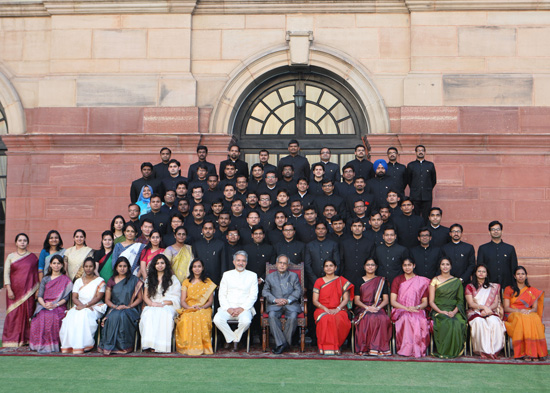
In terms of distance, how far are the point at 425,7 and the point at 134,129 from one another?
5.42 meters

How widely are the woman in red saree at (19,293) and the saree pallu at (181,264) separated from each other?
1.88 m

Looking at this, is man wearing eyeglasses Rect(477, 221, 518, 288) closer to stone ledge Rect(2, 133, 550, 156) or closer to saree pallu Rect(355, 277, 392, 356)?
saree pallu Rect(355, 277, 392, 356)

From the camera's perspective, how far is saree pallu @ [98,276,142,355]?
8203 millimetres

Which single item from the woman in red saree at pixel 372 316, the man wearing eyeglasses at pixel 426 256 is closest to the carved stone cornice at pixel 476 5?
the man wearing eyeglasses at pixel 426 256

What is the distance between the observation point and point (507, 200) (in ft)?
37.7

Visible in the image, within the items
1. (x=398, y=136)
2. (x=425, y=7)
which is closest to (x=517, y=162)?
(x=398, y=136)

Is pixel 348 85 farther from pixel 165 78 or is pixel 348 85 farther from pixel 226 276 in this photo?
pixel 226 276

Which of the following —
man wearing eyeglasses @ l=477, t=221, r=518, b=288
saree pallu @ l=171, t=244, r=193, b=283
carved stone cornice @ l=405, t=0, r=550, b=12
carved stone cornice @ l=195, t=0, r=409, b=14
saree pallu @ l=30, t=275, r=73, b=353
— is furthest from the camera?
carved stone cornice @ l=195, t=0, r=409, b=14

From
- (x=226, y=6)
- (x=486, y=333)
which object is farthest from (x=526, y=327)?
(x=226, y=6)

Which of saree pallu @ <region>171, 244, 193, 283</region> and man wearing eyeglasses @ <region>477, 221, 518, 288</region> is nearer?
saree pallu @ <region>171, 244, 193, 283</region>

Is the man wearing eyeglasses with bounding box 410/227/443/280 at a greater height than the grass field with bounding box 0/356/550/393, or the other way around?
the man wearing eyeglasses with bounding box 410/227/443/280

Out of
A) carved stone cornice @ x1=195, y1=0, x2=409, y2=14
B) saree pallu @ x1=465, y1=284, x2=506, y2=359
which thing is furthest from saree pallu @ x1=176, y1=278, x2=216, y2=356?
carved stone cornice @ x1=195, y1=0, x2=409, y2=14

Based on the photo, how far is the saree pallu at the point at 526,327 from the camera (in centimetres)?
803

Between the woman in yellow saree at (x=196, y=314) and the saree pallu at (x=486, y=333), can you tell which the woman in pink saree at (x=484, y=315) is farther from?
the woman in yellow saree at (x=196, y=314)
